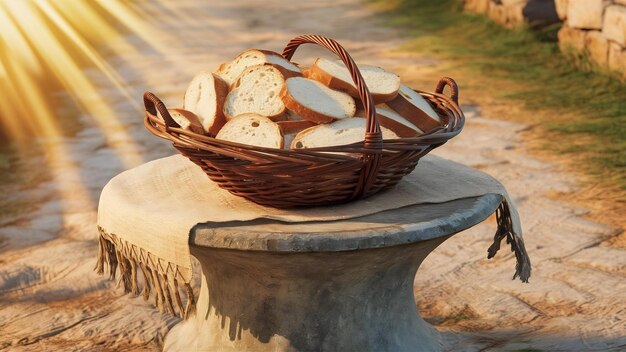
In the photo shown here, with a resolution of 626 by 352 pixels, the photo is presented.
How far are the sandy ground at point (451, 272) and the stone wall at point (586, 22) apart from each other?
120cm

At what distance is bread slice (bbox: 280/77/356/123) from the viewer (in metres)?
2.56

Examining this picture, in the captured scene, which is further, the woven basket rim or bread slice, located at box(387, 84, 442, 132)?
bread slice, located at box(387, 84, 442, 132)

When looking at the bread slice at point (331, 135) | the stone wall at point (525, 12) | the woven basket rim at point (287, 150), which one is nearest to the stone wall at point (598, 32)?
the stone wall at point (525, 12)

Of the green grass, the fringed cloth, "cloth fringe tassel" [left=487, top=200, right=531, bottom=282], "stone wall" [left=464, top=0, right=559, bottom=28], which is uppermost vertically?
the fringed cloth

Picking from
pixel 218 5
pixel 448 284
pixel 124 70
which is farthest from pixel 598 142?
pixel 218 5

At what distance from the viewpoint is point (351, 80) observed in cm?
268

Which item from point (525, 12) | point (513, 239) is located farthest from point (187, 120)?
point (525, 12)

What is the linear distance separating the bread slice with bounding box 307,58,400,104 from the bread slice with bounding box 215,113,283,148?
0.23 meters

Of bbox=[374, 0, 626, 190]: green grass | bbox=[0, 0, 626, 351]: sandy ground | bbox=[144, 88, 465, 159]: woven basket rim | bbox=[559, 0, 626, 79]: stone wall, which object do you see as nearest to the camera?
bbox=[144, 88, 465, 159]: woven basket rim

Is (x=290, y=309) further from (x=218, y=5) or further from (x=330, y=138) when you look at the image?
(x=218, y=5)

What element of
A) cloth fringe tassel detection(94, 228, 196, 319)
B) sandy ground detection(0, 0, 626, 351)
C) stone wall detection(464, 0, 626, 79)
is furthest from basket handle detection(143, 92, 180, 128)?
stone wall detection(464, 0, 626, 79)

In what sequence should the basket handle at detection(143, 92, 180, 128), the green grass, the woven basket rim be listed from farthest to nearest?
the green grass < the basket handle at detection(143, 92, 180, 128) < the woven basket rim

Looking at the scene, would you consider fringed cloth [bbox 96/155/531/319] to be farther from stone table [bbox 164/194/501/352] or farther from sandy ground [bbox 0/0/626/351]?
sandy ground [bbox 0/0/626/351]

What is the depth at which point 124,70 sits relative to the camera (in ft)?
27.9
